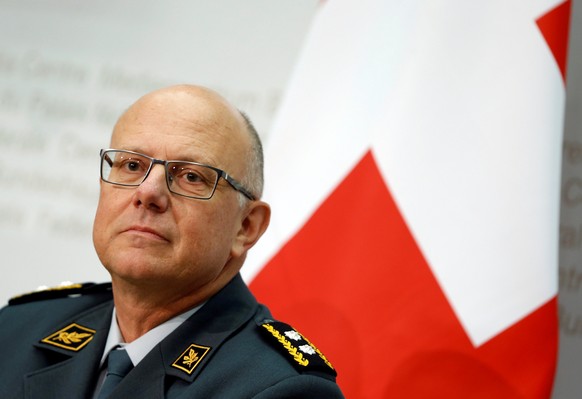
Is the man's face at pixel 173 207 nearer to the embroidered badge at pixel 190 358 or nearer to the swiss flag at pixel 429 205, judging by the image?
the embroidered badge at pixel 190 358

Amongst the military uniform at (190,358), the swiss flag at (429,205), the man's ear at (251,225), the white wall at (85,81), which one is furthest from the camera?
the white wall at (85,81)

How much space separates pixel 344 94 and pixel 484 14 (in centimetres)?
46

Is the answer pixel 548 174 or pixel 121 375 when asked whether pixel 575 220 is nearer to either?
pixel 548 174

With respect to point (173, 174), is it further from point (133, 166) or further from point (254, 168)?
point (254, 168)

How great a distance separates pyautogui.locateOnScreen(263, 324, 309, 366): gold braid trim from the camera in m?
1.55

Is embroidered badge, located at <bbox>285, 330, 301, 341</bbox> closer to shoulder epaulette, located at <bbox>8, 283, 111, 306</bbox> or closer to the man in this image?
the man

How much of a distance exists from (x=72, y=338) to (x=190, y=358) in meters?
0.37

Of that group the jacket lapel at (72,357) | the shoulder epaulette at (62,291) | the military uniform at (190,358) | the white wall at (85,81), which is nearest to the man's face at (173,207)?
the military uniform at (190,358)

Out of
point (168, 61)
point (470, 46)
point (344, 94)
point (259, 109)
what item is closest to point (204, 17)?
point (168, 61)

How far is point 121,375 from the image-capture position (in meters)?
1.61

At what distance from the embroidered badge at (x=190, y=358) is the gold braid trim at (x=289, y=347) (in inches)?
5.7

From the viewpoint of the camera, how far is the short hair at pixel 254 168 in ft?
5.61

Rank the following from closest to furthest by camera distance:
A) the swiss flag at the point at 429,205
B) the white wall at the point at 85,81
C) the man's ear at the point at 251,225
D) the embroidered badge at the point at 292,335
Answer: the embroidered badge at the point at 292,335
the man's ear at the point at 251,225
the swiss flag at the point at 429,205
the white wall at the point at 85,81

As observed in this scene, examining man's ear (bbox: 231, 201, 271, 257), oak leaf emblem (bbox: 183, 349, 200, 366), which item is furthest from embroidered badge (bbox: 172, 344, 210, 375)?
man's ear (bbox: 231, 201, 271, 257)
